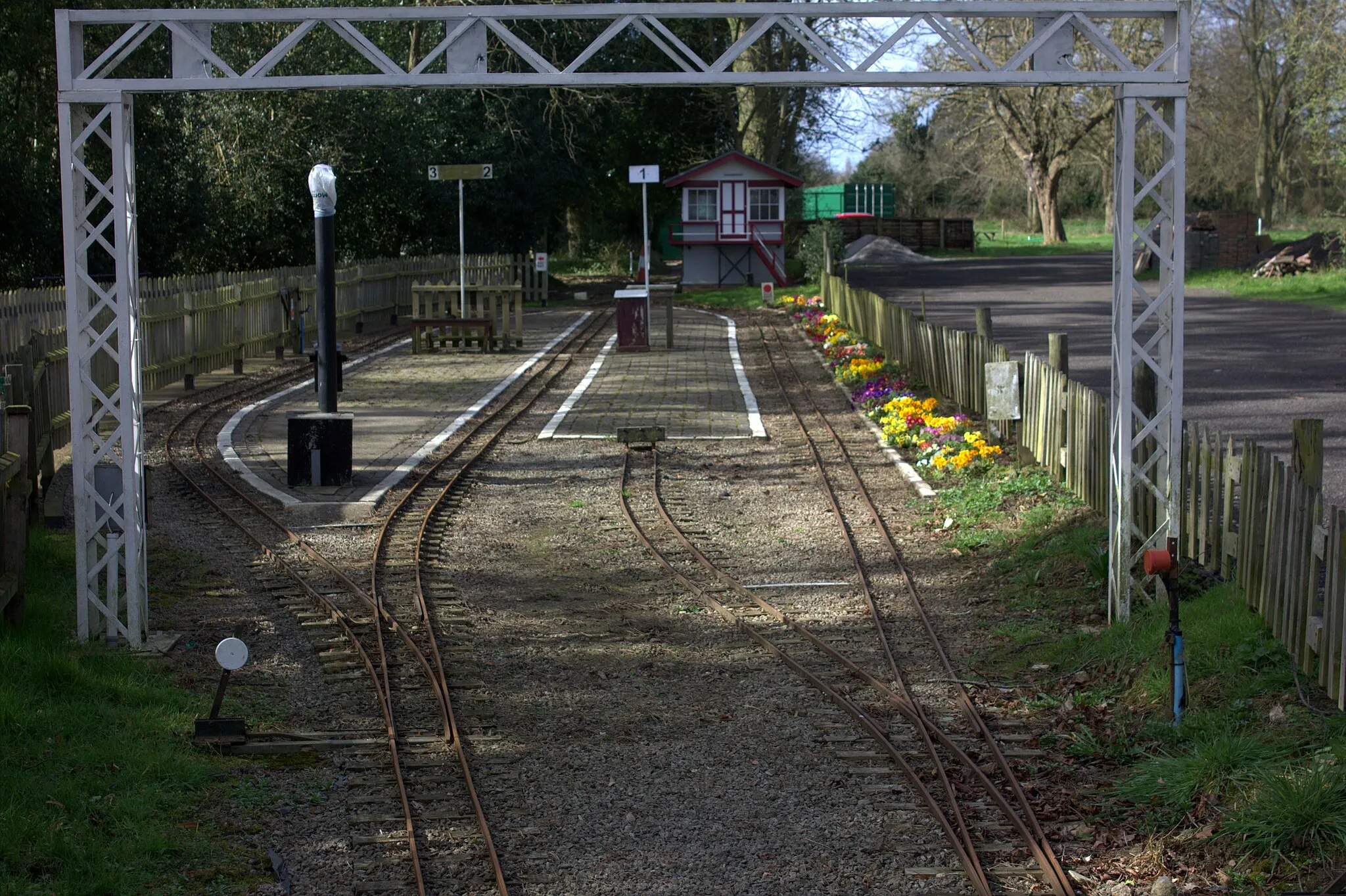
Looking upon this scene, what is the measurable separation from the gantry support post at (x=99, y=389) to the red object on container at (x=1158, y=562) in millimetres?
6008

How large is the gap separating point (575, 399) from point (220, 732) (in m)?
13.7

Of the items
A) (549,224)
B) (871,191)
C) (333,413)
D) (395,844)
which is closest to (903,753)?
(395,844)

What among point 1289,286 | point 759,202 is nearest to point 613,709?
point 1289,286

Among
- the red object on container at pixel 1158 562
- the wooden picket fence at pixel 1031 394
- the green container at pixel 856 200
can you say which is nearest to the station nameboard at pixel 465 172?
the wooden picket fence at pixel 1031 394

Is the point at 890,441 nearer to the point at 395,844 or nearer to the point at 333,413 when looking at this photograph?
the point at 333,413

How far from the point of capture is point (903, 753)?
6.87m

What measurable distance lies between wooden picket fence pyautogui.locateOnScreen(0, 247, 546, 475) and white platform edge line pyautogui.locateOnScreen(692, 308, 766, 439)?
24.6ft

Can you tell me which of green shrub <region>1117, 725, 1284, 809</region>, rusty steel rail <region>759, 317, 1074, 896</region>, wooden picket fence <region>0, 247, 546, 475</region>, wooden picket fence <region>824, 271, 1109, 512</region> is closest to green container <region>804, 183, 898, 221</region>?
wooden picket fence <region>0, 247, 546, 475</region>

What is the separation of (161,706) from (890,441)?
1033 cm

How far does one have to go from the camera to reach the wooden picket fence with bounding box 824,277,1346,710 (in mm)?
6320

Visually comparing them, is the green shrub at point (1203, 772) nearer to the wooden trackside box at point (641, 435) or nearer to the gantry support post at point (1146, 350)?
the gantry support post at point (1146, 350)

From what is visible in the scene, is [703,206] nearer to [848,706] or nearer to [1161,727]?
[848,706]

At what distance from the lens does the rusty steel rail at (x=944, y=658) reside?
219 inches

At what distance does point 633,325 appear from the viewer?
2673 cm
